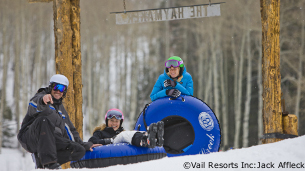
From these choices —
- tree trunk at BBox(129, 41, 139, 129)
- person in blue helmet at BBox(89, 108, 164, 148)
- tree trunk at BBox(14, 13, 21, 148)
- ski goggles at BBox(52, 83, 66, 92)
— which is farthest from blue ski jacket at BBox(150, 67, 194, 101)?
tree trunk at BBox(14, 13, 21, 148)

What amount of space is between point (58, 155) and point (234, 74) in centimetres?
1376

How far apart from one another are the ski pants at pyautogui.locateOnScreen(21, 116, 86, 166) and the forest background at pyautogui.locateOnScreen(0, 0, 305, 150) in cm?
1202

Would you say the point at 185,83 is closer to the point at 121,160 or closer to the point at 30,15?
the point at 121,160

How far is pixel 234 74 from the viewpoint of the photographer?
16.8 meters

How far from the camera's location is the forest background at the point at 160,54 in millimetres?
15359

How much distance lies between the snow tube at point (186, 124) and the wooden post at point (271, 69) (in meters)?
1.34

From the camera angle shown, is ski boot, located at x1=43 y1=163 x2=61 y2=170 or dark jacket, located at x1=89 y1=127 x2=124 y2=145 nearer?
ski boot, located at x1=43 y1=163 x2=61 y2=170

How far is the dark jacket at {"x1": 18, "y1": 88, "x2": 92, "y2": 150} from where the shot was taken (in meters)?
3.74

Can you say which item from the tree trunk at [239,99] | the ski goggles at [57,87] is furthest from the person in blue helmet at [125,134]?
the tree trunk at [239,99]

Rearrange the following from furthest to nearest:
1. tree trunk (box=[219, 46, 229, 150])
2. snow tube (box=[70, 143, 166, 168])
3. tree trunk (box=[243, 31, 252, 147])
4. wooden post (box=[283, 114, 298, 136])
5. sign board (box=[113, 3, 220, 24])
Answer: tree trunk (box=[219, 46, 229, 150])
tree trunk (box=[243, 31, 252, 147])
sign board (box=[113, 3, 220, 24])
wooden post (box=[283, 114, 298, 136])
snow tube (box=[70, 143, 166, 168])

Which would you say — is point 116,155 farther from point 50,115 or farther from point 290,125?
point 290,125

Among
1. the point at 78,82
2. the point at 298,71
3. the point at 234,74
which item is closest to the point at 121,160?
the point at 78,82

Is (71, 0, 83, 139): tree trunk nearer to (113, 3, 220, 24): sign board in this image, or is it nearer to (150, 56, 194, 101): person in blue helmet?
(113, 3, 220, 24): sign board

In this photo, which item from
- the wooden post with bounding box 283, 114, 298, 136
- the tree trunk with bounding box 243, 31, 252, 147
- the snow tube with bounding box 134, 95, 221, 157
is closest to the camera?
the snow tube with bounding box 134, 95, 221, 157
